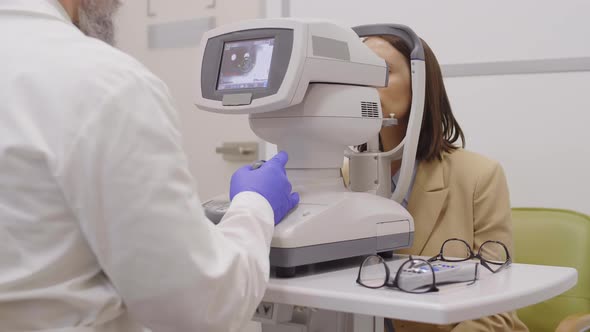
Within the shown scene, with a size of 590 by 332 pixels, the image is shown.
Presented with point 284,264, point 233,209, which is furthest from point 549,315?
point 233,209

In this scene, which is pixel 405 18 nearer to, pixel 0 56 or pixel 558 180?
pixel 558 180

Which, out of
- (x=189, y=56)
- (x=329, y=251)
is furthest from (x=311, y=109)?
(x=189, y=56)

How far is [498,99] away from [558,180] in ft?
1.05

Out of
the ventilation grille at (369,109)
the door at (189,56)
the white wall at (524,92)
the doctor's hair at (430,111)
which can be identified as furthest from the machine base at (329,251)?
the door at (189,56)

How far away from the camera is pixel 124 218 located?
80 cm

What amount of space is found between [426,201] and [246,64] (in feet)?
2.01

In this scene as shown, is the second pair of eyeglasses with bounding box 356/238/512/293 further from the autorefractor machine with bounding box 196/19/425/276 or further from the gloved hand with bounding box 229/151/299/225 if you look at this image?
the gloved hand with bounding box 229/151/299/225

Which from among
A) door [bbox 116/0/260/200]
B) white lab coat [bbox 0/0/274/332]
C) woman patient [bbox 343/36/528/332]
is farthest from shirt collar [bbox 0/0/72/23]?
door [bbox 116/0/260/200]

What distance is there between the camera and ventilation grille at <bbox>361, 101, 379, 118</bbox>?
1.25 metres

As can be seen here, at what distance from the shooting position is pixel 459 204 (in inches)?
62.9

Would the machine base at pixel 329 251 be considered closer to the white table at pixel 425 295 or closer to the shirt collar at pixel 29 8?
the white table at pixel 425 295

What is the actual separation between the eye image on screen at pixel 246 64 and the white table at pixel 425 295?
36 cm

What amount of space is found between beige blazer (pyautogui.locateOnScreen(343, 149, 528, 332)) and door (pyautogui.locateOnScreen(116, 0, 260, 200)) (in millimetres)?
1222

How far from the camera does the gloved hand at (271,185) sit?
1109 millimetres
